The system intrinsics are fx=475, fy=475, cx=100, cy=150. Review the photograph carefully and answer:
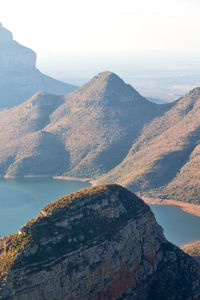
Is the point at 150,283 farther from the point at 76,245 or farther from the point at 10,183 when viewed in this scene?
the point at 10,183

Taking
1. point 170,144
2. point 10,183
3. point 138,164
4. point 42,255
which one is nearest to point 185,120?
point 170,144

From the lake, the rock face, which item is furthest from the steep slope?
the rock face

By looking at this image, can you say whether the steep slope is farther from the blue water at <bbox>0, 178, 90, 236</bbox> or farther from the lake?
the blue water at <bbox>0, 178, 90, 236</bbox>

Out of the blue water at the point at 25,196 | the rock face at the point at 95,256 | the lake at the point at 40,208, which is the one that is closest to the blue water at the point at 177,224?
the lake at the point at 40,208

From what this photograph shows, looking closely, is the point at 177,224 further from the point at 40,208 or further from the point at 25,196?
the point at 25,196

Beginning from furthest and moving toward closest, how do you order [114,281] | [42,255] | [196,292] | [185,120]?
[185,120], [196,292], [114,281], [42,255]

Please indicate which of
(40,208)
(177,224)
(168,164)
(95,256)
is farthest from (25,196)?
(95,256)

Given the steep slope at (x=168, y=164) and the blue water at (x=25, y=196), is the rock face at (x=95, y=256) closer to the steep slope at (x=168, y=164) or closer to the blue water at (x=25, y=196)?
the blue water at (x=25, y=196)
